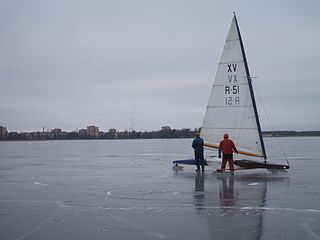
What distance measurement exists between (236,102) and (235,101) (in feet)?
0.18

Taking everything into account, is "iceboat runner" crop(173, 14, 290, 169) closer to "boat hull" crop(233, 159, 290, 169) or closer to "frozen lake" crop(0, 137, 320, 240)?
"boat hull" crop(233, 159, 290, 169)

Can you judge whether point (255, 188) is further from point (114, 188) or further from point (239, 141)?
point (239, 141)

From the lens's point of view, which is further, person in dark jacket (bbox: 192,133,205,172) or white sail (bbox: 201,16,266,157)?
white sail (bbox: 201,16,266,157)

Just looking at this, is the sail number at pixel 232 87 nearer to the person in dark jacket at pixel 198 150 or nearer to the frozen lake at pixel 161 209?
the person in dark jacket at pixel 198 150

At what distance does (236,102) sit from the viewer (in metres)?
18.2

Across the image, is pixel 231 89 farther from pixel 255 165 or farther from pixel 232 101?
pixel 255 165

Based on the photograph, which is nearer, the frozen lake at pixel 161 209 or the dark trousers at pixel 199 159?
the frozen lake at pixel 161 209

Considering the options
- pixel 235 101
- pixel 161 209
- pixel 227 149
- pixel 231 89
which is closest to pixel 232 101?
pixel 235 101

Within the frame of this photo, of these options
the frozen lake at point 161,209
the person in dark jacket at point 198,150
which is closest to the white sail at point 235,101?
the person in dark jacket at point 198,150

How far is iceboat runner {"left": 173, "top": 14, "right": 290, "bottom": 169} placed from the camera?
18.1 meters

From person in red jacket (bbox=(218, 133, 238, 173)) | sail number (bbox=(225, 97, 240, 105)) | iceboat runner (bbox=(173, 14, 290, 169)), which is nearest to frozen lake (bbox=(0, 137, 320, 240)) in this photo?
person in red jacket (bbox=(218, 133, 238, 173))

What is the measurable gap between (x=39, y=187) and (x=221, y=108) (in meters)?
8.16

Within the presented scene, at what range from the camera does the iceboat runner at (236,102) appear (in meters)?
18.1

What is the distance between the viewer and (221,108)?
18.4 meters
